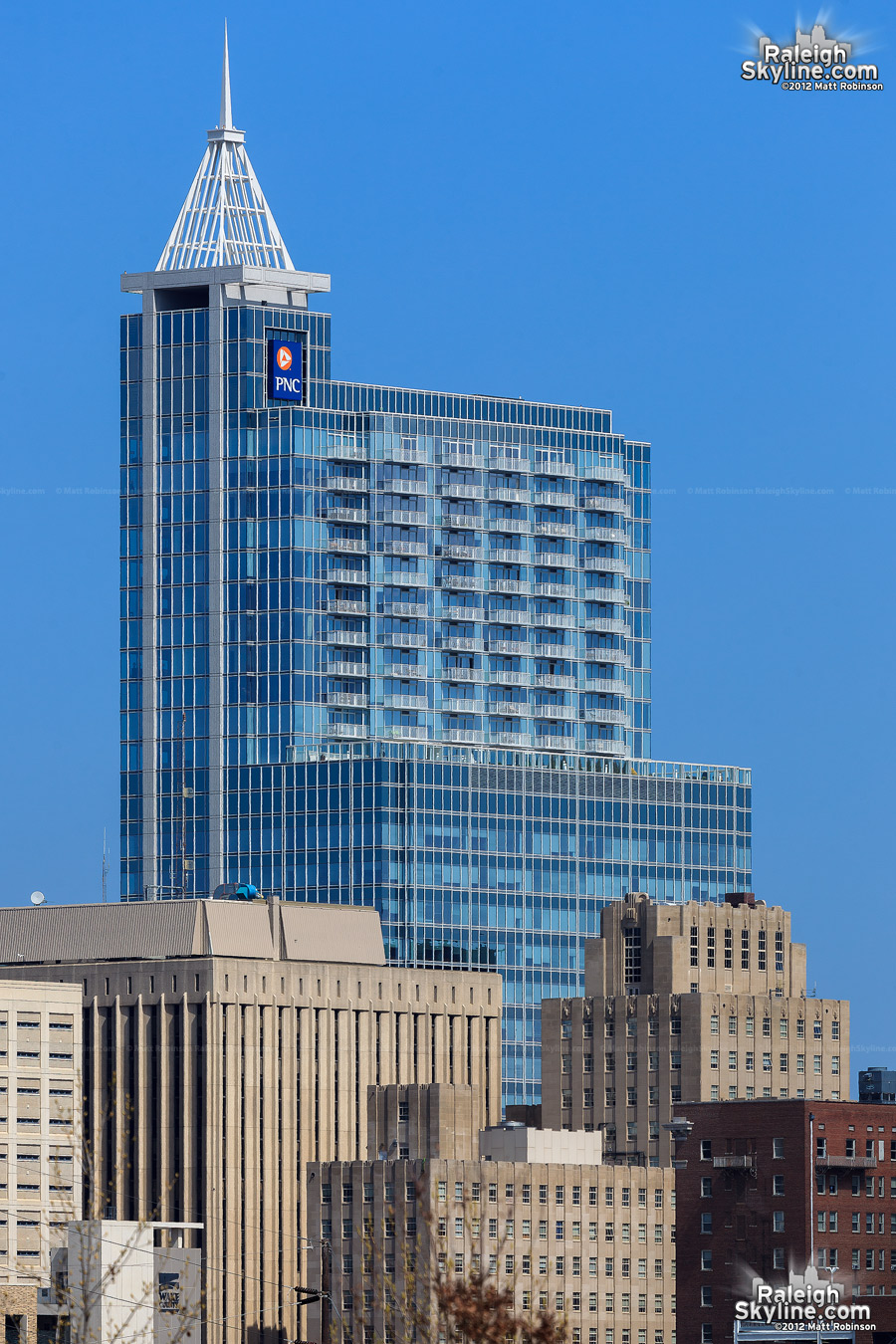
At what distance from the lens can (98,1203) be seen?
183 feet

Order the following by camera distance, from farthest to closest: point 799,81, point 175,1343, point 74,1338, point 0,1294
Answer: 1. point 799,81
2. point 0,1294
3. point 175,1343
4. point 74,1338

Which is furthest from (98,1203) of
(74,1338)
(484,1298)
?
(484,1298)

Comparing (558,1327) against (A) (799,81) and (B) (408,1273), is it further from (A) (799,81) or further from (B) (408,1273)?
(A) (799,81)

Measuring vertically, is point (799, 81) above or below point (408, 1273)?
above

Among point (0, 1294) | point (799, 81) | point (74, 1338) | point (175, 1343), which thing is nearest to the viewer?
point (74, 1338)

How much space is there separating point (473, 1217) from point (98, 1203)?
346 inches

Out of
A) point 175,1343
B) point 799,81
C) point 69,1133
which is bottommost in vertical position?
point 175,1343

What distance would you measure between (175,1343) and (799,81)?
497ft

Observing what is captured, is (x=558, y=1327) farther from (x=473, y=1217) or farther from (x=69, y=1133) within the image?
(x=69, y=1133)

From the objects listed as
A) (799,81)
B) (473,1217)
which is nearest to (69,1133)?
(473,1217)

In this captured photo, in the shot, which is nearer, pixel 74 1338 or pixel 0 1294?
pixel 74 1338

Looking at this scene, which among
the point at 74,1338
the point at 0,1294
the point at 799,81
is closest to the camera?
the point at 74,1338

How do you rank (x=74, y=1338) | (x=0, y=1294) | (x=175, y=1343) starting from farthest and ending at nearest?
(x=0, y=1294), (x=175, y=1343), (x=74, y=1338)

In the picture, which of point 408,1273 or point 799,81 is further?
point 799,81
